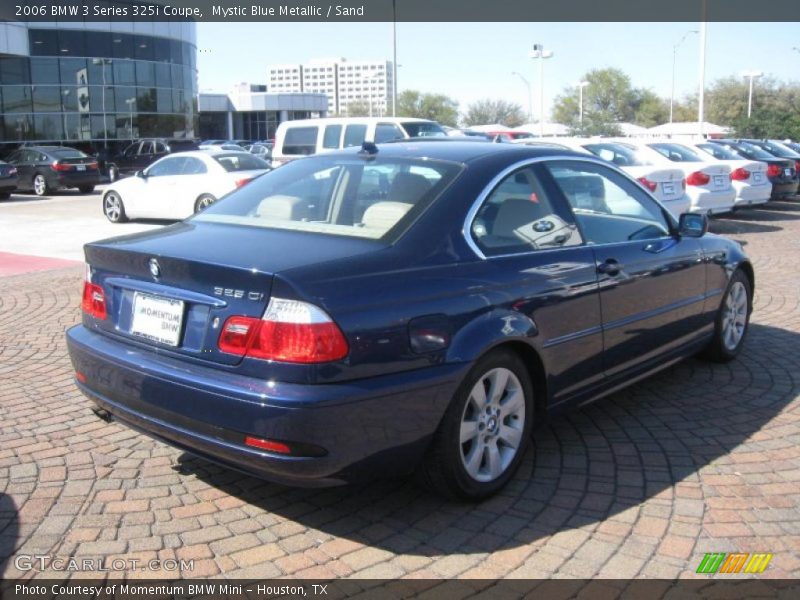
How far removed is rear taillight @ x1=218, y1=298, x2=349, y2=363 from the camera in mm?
3191

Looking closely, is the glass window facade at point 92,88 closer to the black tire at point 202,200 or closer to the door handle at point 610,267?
the black tire at point 202,200

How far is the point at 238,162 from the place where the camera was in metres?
15.5

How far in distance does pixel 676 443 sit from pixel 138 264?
3.05 meters

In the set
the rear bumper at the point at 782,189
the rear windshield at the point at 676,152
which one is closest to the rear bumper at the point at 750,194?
the rear windshield at the point at 676,152

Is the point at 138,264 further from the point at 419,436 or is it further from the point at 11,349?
the point at 11,349

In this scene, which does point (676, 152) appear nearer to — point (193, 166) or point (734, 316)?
point (193, 166)

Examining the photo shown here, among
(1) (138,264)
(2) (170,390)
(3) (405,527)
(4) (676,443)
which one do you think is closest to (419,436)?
(3) (405,527)

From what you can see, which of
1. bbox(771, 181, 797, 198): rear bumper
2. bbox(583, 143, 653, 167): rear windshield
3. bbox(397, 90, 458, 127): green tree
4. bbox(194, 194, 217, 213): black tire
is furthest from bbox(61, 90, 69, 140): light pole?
bbox(397, 90, 458, 127): green tree

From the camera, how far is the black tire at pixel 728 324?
593 centimetres

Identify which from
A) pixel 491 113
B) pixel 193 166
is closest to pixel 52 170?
pixel 193 166

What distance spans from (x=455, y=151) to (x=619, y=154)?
10.5 m

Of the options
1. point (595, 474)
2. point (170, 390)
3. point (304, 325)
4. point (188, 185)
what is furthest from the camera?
point (188, 185)

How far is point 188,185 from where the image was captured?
15.3m

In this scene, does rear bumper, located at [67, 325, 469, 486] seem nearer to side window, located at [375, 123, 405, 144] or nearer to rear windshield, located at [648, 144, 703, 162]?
side window, located at [375, 123, 405, 144]
